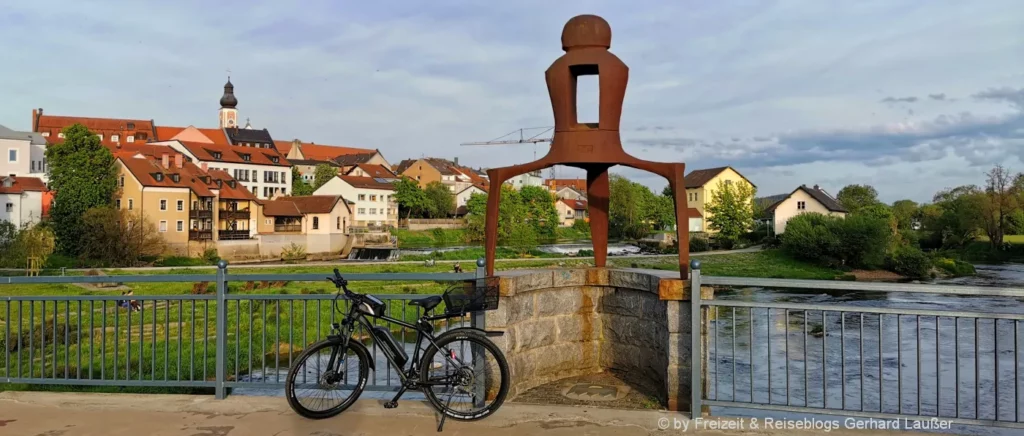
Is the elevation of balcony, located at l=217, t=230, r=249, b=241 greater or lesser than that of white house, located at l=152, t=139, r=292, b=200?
lesser

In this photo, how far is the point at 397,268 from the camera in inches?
1642

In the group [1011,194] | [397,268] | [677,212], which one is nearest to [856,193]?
[1011,194]

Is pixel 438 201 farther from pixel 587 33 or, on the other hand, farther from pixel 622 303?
pixel 587 33

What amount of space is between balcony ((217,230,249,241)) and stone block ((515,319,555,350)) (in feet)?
184

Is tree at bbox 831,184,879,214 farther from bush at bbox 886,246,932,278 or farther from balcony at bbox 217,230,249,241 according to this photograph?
balcony at bbox 217,230,249,241

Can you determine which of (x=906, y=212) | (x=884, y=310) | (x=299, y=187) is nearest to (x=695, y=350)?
(x=884, y=310)

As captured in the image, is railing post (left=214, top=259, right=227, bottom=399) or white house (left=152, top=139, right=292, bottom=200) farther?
white house (left=152, top=139, right=292, bottom=200)

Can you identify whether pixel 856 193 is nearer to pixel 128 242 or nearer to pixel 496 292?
pixel 128 242

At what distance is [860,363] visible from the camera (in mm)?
5180

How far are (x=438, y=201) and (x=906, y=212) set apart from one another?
58.0 m

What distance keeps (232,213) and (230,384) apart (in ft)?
195

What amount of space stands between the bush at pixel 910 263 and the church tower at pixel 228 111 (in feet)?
349

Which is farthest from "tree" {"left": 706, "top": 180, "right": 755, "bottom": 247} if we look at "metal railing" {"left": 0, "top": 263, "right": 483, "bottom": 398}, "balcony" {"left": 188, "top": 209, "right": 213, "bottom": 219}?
"metal railing" {"left": 0, "top": 263, "right": 483, "bottom": 398}

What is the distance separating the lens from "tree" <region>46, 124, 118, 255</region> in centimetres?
4900
